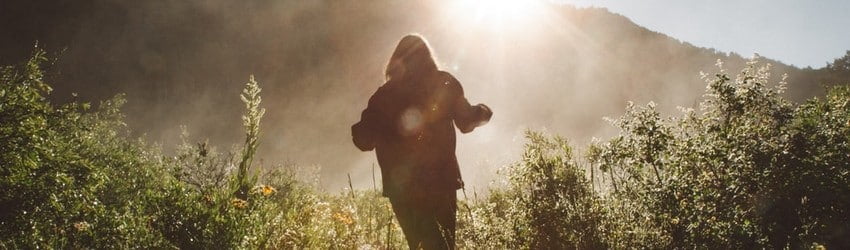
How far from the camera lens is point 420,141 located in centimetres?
303

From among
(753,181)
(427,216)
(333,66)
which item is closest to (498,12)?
(333,66)

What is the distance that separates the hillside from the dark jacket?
103 metres

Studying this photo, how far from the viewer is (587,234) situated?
9.45 feet

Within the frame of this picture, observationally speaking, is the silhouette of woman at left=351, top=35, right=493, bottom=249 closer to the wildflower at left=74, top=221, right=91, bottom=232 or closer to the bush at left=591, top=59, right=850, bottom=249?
the bush at left=591, top=59, right=850, bottom=249

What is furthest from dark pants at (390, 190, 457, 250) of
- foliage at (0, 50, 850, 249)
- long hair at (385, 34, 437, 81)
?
long hair at (385, 34, 437, 81)

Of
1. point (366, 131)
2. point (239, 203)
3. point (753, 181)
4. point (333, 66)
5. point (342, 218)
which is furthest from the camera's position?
point (333, 66)

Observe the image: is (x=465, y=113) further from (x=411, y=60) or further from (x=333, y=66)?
(x=333, y=66)

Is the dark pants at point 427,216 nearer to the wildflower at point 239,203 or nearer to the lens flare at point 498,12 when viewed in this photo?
the wildflower at point 239,203

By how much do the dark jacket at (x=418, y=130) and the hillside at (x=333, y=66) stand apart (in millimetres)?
103401

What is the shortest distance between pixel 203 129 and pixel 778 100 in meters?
114

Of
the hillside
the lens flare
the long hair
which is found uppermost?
the lens flare

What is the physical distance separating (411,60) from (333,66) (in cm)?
12516

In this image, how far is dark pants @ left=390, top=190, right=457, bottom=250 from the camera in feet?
9.59

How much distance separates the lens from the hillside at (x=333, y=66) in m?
96.1
